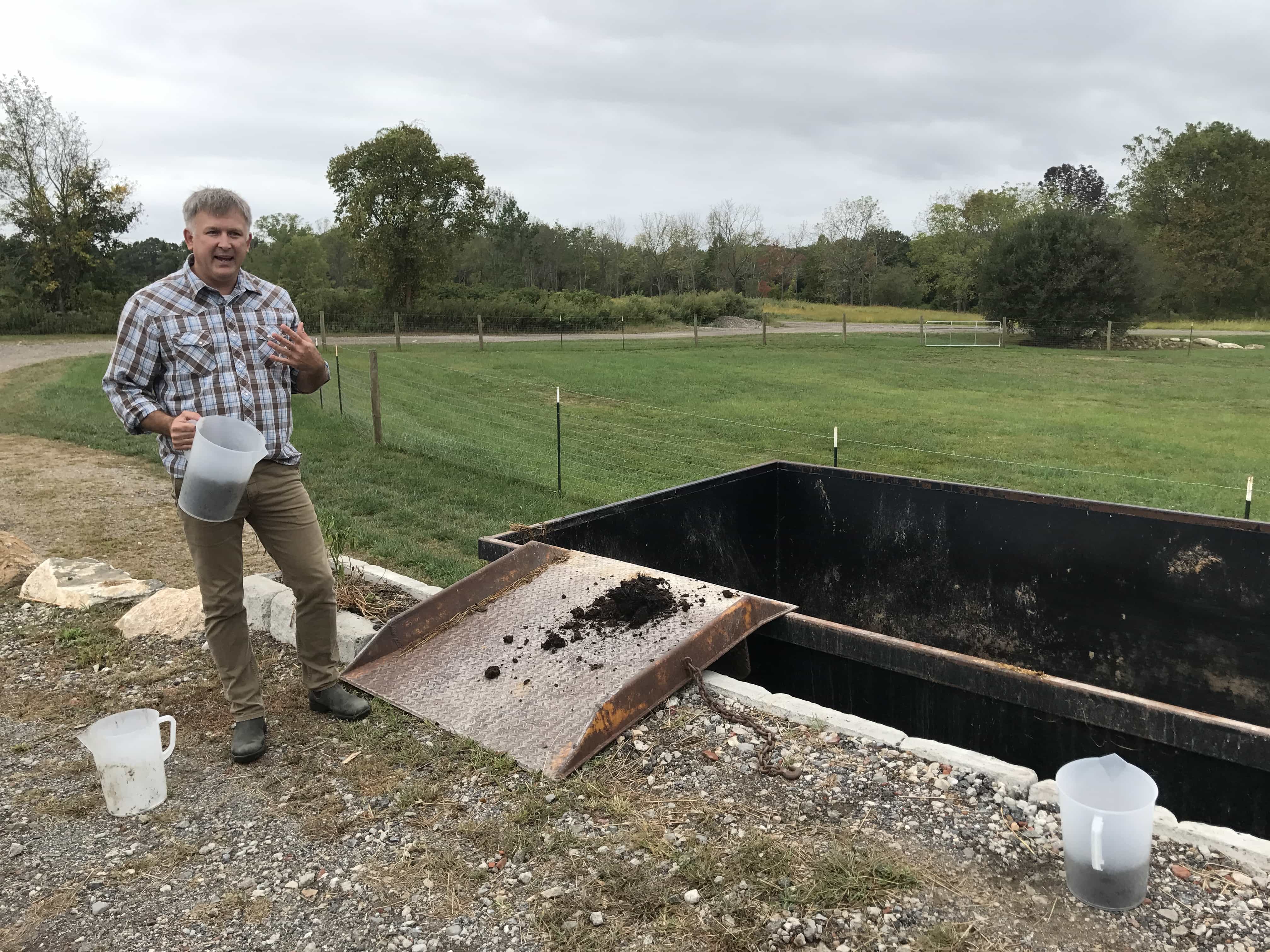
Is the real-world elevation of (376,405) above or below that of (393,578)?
above

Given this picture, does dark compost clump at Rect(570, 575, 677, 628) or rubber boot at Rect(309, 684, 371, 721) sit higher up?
dark compost clump at Rect(570, 575, 677, 628)

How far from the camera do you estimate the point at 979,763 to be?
2.80 m

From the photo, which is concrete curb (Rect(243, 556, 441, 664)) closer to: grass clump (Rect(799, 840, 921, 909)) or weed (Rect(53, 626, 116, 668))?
weed (Rect(53, 626, 116, 668))

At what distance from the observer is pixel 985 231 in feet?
198

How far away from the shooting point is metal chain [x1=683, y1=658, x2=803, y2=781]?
290cm

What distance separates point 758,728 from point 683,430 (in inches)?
382

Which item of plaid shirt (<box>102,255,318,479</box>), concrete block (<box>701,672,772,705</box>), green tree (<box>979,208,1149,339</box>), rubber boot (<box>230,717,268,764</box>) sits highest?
green tree (<box>979,208,1149,339</box>)

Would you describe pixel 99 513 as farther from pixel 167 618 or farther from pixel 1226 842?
pixel 1226 842

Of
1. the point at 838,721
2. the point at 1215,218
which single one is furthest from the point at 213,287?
the point at 1215,218

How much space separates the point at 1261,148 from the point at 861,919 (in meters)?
64.2

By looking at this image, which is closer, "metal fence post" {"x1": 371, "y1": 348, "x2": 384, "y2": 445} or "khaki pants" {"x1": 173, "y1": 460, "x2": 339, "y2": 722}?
"khaki pants" {"x1": 173, "y1": 460, "x2": 339, "y2": 722}

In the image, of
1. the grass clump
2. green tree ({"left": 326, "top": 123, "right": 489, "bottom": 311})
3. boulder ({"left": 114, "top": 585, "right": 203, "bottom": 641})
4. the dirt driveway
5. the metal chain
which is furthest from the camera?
green tree ({"left": 326, "top": 123, "right": 489, "bottom": 311})

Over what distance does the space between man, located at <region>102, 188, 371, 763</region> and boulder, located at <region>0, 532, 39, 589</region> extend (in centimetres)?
300

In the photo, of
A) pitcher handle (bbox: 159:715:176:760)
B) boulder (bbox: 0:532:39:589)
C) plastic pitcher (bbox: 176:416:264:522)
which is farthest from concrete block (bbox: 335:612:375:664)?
boulder (bbox: 0:532:39:589)
